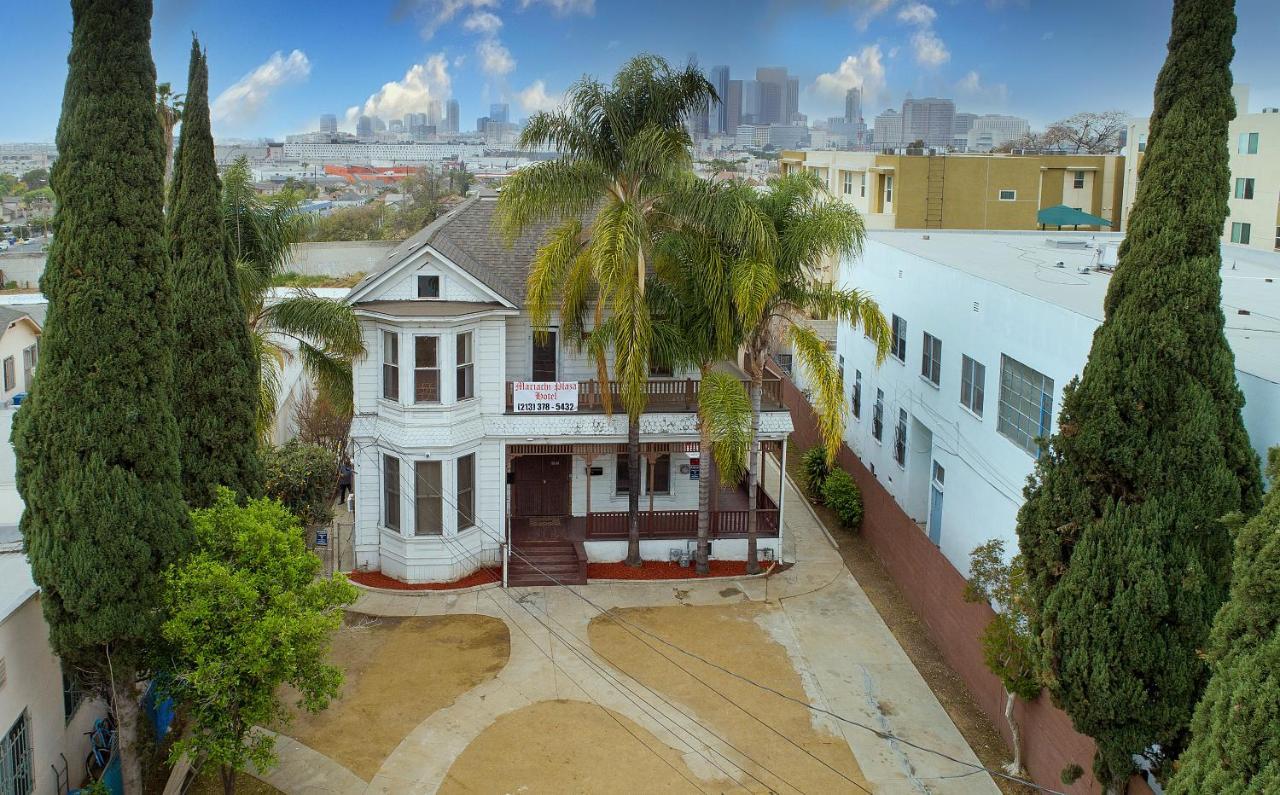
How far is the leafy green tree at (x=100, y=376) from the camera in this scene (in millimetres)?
13750

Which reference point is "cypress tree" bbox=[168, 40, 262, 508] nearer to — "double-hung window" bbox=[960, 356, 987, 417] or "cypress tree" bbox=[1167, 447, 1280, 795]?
"double-hung window" bbox=[960, 356, 987, 417]

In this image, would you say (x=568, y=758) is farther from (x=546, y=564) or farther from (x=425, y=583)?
(x=425, y=583)

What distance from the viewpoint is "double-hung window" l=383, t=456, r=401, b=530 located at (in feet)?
80.1

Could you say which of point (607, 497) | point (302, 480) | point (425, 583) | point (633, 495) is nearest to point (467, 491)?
point (425, 583)

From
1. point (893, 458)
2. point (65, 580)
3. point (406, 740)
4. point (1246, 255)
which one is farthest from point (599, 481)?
point (1246, 255)

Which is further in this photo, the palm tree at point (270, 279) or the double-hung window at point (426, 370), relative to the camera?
the double-hung window at point (426, 370)

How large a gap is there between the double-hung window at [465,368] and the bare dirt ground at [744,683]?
18.8 feet

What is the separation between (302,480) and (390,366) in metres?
4.95

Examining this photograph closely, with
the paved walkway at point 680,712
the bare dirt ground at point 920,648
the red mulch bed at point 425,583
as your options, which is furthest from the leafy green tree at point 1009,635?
the red mulch bed at point 425,583

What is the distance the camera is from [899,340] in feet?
92.0

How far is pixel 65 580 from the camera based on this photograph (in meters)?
13.7

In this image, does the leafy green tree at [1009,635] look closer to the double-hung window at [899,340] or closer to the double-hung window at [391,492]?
the double-hung window at [899,340]

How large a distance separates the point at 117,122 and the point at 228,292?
4.63 m

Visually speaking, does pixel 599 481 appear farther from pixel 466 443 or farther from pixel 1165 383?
pixel 1165 383
